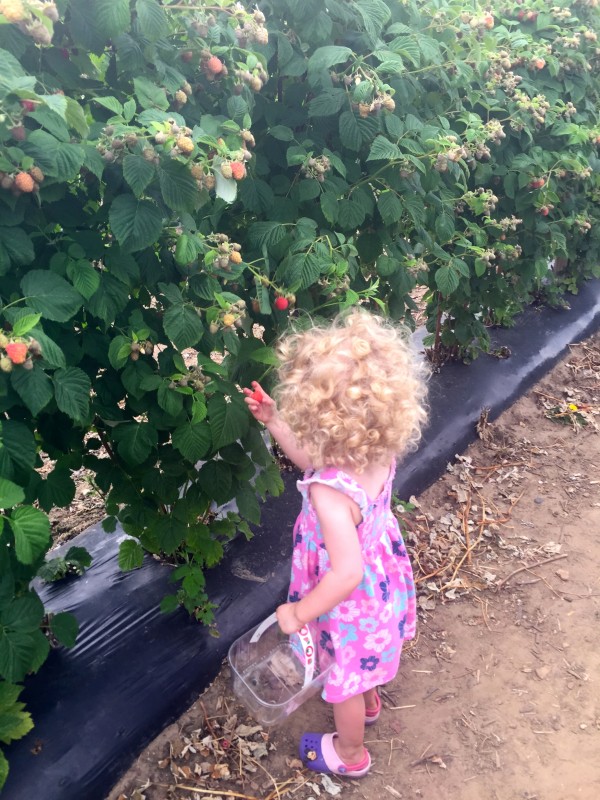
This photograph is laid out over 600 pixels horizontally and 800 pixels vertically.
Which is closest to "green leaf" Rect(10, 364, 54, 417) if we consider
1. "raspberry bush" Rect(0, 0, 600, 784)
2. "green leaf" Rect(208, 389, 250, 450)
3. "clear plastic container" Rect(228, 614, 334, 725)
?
"raspberry bush" Rect(0, 0, 600, 784)

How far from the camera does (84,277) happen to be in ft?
4.48

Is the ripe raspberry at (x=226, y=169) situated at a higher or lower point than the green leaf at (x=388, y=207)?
higher

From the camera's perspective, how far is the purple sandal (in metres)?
1.90

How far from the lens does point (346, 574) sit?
4.68ft

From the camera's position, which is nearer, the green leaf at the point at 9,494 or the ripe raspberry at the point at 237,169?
the green leaf at the point at 9,494

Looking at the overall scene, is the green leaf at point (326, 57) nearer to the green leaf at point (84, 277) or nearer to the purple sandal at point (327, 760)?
the green leaf at point (84, 277)

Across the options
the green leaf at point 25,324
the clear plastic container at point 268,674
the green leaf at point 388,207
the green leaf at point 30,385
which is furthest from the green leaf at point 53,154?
the clear plastic container at point 268,674

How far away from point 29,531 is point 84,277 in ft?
1.81

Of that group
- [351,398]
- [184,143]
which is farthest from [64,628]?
[184,143]

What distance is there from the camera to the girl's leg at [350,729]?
1.80 m

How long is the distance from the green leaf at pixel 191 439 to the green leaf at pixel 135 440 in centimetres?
7

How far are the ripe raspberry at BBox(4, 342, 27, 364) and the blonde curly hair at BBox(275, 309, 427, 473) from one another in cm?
60

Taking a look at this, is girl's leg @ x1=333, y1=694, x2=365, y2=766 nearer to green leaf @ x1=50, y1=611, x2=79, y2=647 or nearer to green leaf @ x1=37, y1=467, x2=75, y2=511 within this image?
green leaf @ x1=50, y1=611, x2=79, y2=647

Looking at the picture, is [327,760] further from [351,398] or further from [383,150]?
[383,150]
